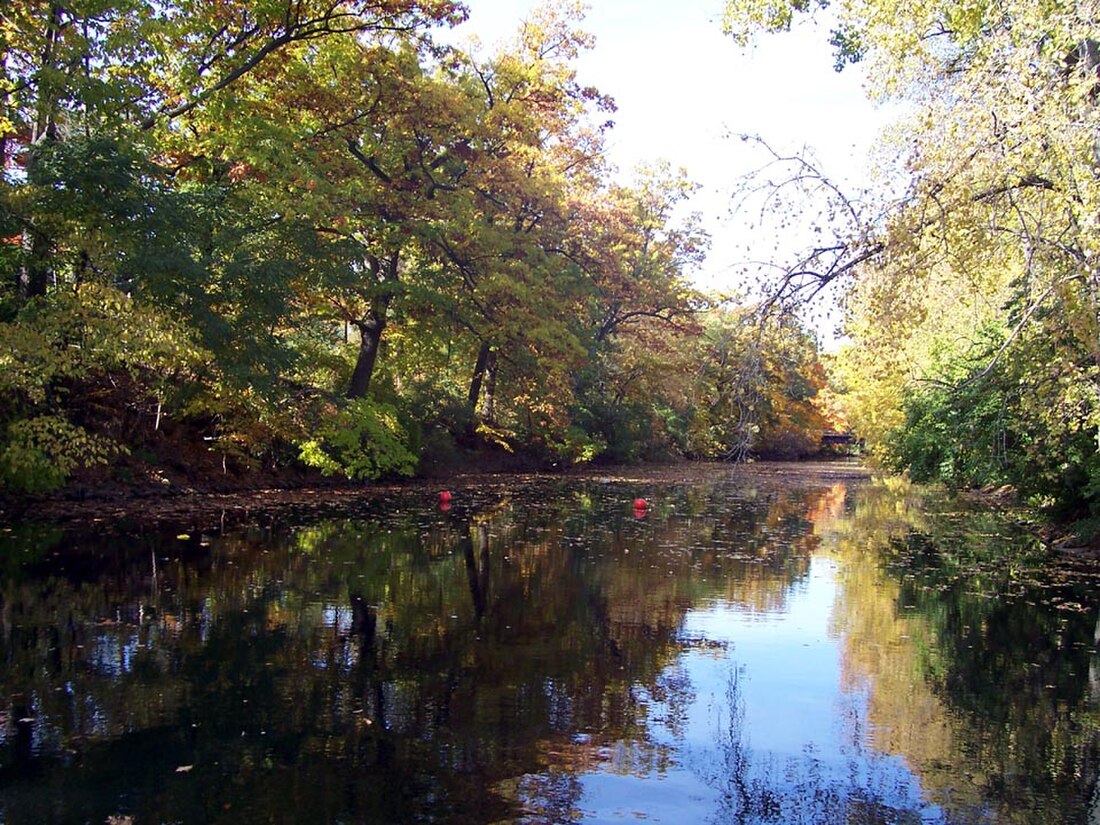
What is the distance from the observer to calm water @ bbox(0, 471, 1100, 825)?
16.0 ft

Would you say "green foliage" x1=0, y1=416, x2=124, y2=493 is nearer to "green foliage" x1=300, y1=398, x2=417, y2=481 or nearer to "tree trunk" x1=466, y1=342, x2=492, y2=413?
"green foliage" x1=300, y1=398, x2=417, y2=481

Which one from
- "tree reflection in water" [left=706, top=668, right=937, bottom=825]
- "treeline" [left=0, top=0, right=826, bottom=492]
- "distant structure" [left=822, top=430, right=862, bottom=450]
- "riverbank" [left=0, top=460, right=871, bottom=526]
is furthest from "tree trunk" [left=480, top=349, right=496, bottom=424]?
"distant structure" [left=822, top=430, right=862, bottom=450]

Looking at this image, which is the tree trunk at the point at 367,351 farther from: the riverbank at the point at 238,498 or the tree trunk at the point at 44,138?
the tree trunk at the point at 44,138

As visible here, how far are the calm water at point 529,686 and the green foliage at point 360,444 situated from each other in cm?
806

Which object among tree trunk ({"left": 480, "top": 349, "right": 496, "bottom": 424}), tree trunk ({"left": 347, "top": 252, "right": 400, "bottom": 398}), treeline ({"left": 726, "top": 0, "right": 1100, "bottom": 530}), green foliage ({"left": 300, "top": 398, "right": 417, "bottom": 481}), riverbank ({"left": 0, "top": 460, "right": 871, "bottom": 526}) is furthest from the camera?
tree trunk ({"left": 480, "top": 349, "right": 496, "bottom": 424})

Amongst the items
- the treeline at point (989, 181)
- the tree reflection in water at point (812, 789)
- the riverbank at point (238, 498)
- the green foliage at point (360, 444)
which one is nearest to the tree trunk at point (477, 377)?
the riverbank at point (238, 498)

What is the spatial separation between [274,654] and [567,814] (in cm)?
342

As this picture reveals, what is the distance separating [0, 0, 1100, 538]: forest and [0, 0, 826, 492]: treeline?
8 cm

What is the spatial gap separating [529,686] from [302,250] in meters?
15.0

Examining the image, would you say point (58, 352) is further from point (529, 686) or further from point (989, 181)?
point (989, 181)

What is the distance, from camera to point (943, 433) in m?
19.6

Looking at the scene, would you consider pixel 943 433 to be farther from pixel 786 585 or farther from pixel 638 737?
pixel 638 737

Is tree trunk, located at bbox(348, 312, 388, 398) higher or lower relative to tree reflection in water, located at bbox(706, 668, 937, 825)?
higher

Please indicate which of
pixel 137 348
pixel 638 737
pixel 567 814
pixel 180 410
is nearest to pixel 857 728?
pixel 638 737
